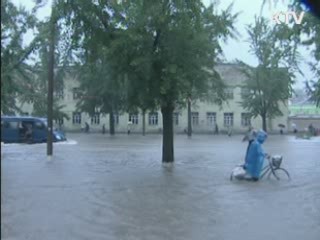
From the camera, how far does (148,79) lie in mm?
20062

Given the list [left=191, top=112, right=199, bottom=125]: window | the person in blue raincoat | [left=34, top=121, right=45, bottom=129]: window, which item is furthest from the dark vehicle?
[left=191, top=112, right=199, bottom=125]: window

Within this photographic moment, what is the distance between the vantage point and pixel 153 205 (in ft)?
38.1

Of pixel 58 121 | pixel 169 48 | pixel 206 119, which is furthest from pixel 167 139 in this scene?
pixel 206 119

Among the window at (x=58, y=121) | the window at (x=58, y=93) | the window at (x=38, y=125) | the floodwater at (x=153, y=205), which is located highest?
the window at (x=58, y=93)

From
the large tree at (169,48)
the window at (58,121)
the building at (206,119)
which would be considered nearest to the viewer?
the large tree at (169,48)

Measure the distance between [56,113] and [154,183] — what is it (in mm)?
64236

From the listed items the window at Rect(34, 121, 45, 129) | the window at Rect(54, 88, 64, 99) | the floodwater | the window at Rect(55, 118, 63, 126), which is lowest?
the floodwater

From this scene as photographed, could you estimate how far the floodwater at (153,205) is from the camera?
29.0 feet

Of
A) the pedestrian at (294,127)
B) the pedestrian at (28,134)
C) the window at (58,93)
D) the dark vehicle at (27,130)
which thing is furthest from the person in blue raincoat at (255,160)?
the pedestrian at (294,127)

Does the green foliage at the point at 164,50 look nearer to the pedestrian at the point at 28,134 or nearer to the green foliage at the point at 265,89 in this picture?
the pedestrian at the point at 28,134

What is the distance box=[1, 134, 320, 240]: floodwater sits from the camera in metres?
8.85

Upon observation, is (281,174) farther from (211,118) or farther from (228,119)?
(211,118)

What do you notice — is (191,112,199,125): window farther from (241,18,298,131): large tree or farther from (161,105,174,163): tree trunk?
(161,105,174,163): tree trunk

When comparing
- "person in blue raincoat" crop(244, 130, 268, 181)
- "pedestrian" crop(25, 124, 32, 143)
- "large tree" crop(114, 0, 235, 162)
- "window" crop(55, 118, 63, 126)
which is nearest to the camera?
"person in blue raincoat" crop(244, 130, 268, 181)
